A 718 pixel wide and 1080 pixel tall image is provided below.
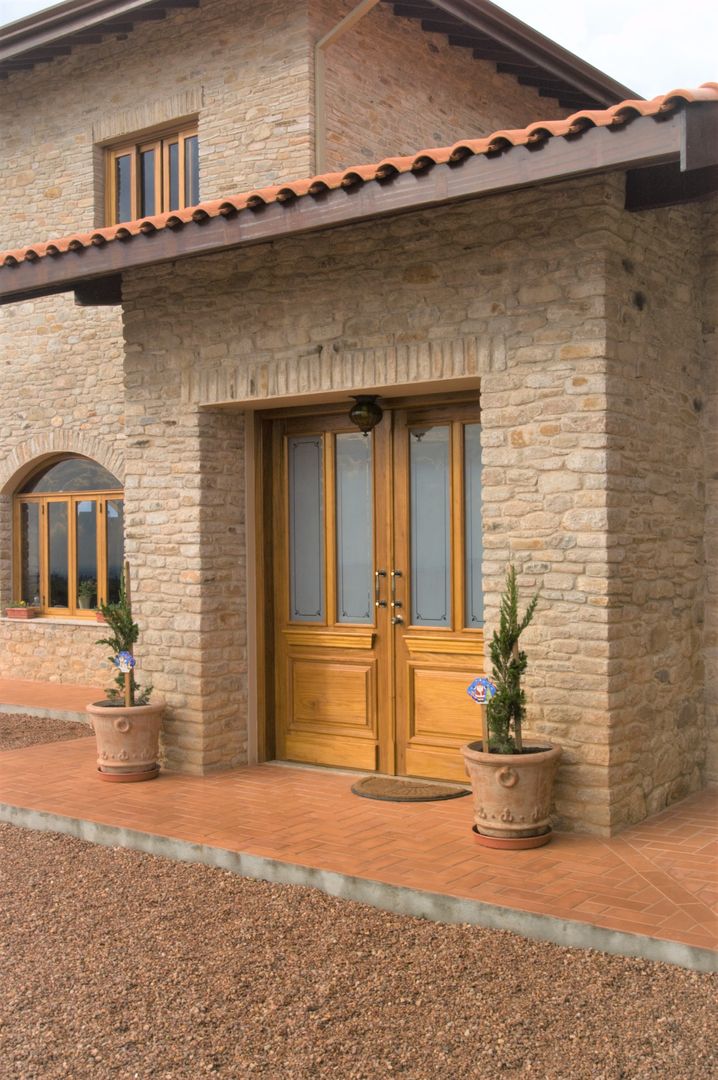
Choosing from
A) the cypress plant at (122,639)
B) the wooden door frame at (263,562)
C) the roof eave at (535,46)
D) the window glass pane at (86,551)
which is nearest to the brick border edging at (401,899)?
the cypress plant at (122,639)

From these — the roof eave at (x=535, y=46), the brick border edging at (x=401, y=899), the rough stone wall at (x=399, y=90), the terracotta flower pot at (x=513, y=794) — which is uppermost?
the roof eave at (x=535, y=46)

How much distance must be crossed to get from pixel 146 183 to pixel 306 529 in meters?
5.71

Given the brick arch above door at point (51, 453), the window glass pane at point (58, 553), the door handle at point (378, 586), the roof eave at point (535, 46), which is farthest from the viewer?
the window glass pane at point (58, 553)

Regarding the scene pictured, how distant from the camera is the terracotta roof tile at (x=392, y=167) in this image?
15.3 ft

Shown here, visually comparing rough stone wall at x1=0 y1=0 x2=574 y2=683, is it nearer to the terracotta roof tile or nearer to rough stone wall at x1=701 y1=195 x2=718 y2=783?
the terracotta roof tile

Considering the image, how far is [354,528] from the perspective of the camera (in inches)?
287

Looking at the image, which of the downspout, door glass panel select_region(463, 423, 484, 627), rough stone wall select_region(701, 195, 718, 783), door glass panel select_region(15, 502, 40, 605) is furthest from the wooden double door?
door glass panel select_region(15, 502, 40, 605)

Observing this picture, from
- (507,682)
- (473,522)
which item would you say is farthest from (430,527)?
(507,682)

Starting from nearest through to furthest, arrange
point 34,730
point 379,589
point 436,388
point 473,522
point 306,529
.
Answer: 1. point 436,388
2. point 473,522
3. point 379,589
4. point 306,529
5. point 34,730

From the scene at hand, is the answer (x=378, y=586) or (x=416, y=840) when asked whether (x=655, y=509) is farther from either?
(x=416, y=840)

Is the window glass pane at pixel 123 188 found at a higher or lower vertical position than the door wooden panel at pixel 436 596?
A: higher

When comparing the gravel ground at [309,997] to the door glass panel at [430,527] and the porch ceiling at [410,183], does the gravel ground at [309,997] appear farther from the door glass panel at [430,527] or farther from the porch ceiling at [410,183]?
the porch ceiling at [410,183]

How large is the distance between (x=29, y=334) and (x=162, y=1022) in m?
9.91

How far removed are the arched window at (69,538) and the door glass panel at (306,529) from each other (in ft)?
15.2
